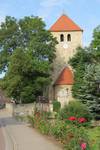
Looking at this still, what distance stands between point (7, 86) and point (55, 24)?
1091 inches

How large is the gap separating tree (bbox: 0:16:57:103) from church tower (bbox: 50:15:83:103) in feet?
22.1

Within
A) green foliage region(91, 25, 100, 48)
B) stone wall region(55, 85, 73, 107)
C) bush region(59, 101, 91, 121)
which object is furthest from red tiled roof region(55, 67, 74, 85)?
bush region(59, 101, 91, 121)

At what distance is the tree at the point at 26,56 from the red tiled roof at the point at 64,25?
11983 mm

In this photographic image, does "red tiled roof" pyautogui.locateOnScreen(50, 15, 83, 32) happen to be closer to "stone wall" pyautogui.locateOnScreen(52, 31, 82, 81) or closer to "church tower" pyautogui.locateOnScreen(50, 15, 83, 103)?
"church tower" pyautogui.locateOnScreen(50, 15, 83, 103)

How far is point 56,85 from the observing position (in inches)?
3253

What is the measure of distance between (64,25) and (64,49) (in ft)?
20.6

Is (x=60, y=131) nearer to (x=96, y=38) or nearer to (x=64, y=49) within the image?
(x=96, y=38)

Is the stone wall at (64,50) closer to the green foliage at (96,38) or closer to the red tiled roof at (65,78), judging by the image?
the red tiled roof at (65,78)

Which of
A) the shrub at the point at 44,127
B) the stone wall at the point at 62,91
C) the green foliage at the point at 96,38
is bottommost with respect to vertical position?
the shrub at the point at 44,127

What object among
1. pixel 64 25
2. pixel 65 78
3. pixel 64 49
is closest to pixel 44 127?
pixel 65 78

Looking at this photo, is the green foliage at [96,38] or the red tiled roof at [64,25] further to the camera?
the red tiled roof at [64,25]

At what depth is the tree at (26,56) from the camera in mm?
67188

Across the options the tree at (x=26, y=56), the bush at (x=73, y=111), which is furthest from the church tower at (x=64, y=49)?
the bush at (x=73, y=111)

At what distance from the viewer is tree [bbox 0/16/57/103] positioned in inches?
2645
